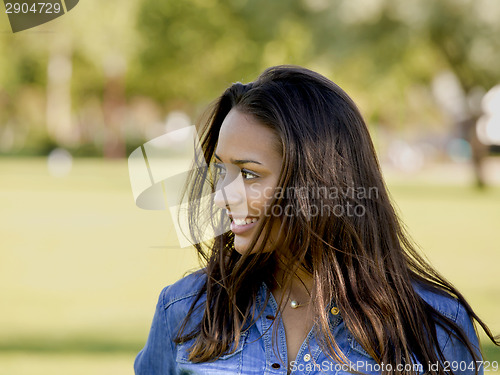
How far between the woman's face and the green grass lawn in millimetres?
742

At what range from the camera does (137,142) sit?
1559 inches

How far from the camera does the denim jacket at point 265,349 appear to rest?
2025mm

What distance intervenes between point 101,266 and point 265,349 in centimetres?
747

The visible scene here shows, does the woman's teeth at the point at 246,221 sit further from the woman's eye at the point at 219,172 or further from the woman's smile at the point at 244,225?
the woman's eye at the point at 219,172

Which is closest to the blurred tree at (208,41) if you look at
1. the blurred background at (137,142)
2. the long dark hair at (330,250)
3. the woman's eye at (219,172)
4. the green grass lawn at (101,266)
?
the blurred background at (137,142)

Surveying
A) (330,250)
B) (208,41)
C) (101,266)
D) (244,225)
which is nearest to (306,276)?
(330,250)

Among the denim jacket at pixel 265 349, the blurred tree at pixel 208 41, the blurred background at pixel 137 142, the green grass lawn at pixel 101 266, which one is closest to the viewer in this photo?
the denim jacket at pixel 265 349

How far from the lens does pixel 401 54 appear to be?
68.3 feet

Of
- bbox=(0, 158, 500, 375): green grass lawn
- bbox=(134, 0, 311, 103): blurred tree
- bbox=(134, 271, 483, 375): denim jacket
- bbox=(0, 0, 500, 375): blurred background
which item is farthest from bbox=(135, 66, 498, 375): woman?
bbox=(134, 0, 311, 103): blurred tree

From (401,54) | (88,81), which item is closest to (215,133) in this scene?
(401,54)

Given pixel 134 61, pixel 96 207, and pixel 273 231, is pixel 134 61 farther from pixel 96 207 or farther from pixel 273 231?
pixel 273 231

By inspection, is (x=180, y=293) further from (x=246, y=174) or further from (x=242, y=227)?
(x=246, y=174)

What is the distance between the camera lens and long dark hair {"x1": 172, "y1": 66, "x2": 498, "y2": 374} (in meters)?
2.04

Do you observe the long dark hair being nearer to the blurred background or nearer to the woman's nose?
the woman's nose
